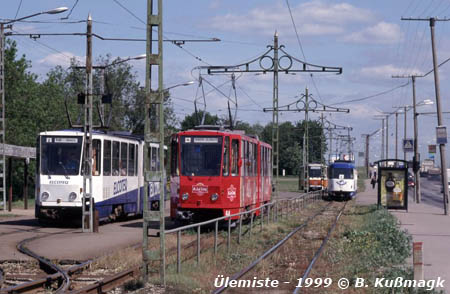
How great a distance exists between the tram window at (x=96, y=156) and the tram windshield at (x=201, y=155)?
10.7ft

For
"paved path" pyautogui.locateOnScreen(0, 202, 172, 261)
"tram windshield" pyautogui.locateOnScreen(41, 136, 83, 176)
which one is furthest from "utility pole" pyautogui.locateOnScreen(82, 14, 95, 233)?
"tram windshield" pyautogui.locateOnScreen(41, 136, 83, 176)

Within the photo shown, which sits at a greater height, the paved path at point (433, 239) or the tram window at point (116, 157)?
the tram window at point (116, 157)

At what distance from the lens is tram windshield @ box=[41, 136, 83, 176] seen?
24.8 meters

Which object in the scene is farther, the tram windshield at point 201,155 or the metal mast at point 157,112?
the tram windshield at point 201,155

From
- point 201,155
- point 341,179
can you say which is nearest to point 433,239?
point 201,155

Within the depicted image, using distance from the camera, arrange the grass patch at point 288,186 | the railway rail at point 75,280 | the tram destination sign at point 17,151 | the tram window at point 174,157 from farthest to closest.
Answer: the grass patch at point 288,186 → the tram destination sign at point 17,151 → the tram window at point 174,157 → the railway rail at point 75,280

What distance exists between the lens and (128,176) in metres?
28.9

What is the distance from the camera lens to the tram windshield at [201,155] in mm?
23703

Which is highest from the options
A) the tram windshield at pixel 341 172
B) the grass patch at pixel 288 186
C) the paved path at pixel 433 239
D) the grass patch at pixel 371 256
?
the tram windshield at pixel 341 172

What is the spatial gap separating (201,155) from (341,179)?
38501mm

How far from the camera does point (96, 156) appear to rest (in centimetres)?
2569

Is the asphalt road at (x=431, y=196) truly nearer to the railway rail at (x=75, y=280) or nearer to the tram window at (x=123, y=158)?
the tram window at (x=123, y=158)

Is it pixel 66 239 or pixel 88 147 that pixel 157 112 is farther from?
pixel 88 147

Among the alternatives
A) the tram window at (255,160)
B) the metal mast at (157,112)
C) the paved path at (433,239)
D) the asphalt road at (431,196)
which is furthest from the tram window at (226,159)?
the asphalt road at (431,196)
